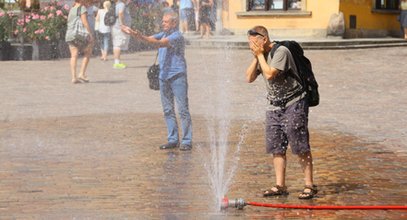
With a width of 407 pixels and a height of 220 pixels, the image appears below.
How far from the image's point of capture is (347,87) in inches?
771

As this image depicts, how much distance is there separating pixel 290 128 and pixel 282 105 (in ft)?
0.71

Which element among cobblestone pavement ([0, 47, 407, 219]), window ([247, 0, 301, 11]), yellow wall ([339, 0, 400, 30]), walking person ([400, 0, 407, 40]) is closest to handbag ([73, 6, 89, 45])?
cobblestone pavement ([0, 47, 407, 219])

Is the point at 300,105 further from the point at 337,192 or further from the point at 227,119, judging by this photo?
the point at 227,119

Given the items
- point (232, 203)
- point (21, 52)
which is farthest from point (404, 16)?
point (232, 203)

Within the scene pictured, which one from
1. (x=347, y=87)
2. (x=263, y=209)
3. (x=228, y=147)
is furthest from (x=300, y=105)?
(x=347, y=87)

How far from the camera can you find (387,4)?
36.8m

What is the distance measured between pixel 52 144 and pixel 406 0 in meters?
24.8

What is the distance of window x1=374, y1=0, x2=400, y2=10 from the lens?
119 feet

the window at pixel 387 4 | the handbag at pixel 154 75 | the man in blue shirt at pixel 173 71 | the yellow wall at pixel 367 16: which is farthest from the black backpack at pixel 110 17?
the window at pixel 387 4

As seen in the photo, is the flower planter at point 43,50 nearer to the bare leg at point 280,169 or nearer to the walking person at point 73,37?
the walking person at point 73,37

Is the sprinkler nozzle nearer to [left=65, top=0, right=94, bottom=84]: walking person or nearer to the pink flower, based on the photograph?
[left=65, top=0, right=94, bottom=84]: walking person

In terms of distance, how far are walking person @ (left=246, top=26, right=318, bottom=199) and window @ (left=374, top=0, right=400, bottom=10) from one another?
2767 centimetres

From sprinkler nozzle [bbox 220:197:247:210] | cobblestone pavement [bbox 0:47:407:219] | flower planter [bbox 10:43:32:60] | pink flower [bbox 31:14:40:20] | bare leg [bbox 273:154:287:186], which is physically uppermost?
pink flower [bbox 31:14:40:20]

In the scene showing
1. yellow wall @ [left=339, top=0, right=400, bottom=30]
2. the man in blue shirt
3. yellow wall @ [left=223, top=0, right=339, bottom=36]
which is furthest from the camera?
yellow wall @ [left=339, top=0, right=400, bottom=30]
